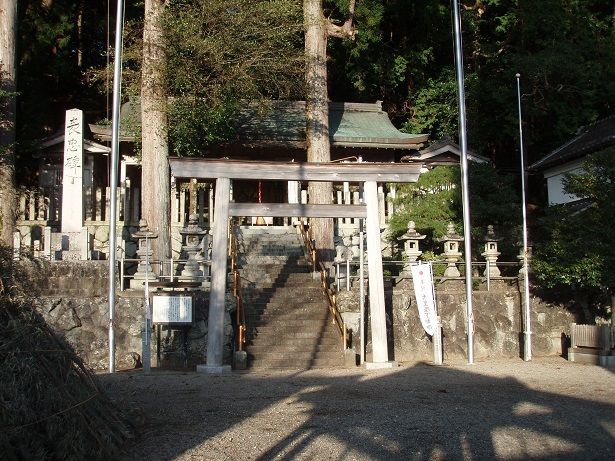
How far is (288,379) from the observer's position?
13164 millimetres

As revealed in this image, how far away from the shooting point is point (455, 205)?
20859mm

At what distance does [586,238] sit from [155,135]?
11.0 m

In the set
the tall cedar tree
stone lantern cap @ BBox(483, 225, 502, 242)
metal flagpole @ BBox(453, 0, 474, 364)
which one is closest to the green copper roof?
the tall cedar tree

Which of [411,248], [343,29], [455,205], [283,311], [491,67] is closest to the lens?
[283,311]

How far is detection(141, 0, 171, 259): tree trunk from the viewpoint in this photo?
18.8m

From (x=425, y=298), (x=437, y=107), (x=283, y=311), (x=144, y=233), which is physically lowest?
(x=283, y=311)

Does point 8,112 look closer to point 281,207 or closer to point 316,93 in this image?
point 316,93

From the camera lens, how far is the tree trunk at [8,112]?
19641 millimetres

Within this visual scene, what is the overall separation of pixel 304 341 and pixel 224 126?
323 inches

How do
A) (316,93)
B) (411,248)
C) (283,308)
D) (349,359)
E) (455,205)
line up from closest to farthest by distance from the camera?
1. (349,359)
2. (283,308)
3. (411,248)
4. (455,205)
5. (316,93)

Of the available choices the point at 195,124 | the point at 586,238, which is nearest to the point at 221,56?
the point at 195,124

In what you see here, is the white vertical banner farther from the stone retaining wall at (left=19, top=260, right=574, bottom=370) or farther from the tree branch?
the tree branch

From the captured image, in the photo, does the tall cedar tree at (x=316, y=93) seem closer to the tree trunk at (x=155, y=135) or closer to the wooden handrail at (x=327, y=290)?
the wooden handrail at (x=327, y=290)

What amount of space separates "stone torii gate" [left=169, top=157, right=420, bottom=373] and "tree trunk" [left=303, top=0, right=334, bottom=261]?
217 inches
